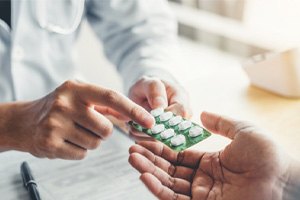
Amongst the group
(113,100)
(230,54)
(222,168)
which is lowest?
(230,54)

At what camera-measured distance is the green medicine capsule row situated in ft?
2.36

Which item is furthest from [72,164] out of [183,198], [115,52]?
[115,52]

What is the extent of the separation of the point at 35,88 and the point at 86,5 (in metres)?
0.24

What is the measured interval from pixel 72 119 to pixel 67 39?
1.33 feet

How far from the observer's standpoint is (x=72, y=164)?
0.83 m

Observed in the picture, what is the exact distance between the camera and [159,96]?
2.78 ft

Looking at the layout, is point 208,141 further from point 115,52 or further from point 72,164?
point 115,52

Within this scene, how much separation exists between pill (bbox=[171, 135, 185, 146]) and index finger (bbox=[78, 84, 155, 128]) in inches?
1.9

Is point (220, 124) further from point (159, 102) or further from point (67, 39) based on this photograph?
point (67, 39)

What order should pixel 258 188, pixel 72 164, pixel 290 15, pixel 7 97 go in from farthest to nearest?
pixel 290 15 → pixel 7 97 → pixel 72 164 → pixel 258 188

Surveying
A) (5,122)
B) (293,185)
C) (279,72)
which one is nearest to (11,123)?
(5,122)

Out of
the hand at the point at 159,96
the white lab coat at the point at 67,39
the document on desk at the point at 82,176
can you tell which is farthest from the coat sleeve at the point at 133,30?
the document on desk at the point at 82,176

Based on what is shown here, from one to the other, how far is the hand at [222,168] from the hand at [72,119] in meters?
0.07

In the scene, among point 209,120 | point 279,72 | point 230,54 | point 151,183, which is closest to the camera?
Result: point 151,183
